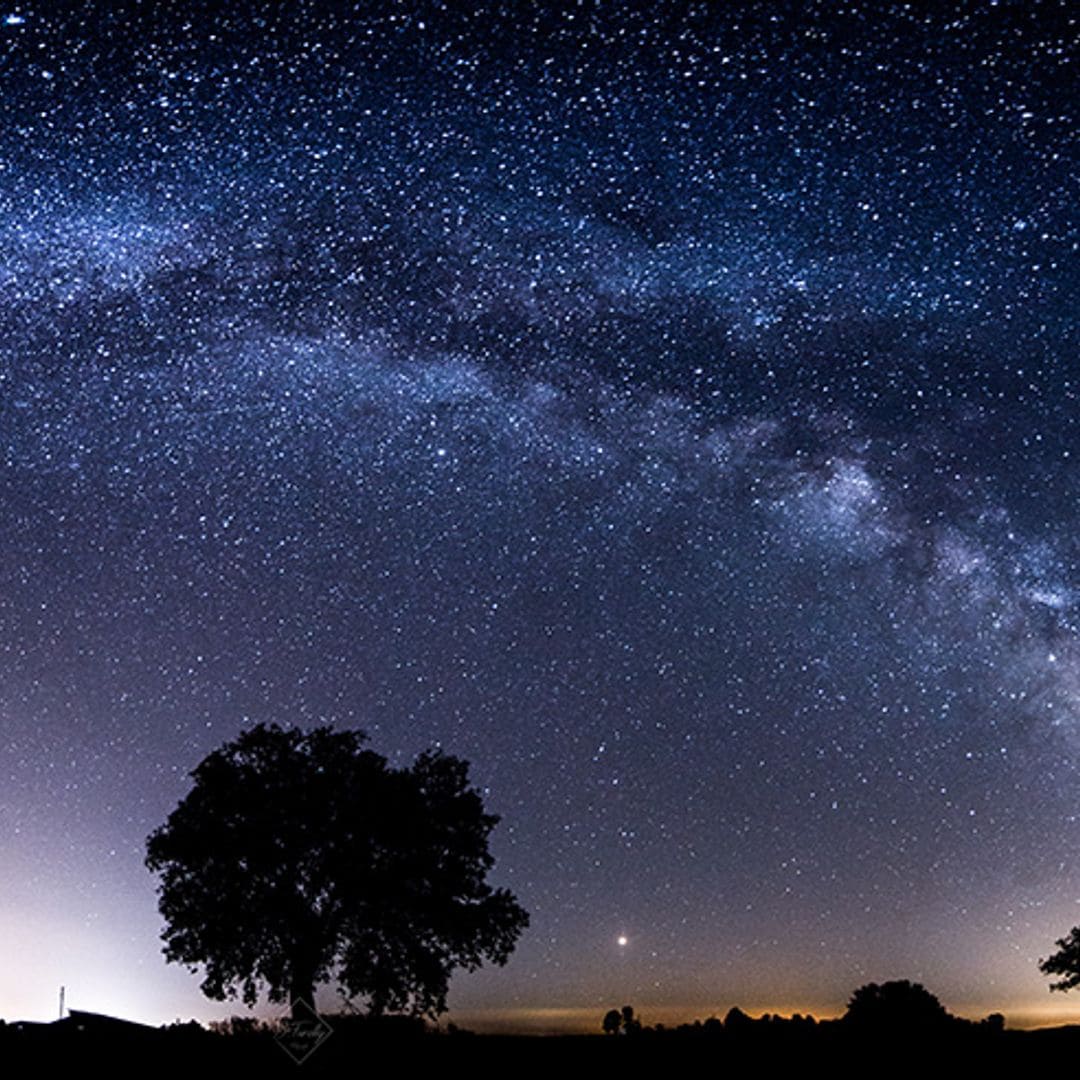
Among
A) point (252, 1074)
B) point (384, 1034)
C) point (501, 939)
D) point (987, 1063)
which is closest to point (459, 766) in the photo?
point (501, 939)

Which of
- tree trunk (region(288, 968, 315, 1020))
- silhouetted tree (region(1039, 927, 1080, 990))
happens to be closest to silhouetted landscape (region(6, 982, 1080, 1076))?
tree trunk (region(288, 968, 315, 1020))

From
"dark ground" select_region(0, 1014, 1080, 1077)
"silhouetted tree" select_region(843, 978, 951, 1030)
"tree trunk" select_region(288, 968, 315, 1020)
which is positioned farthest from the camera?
"tree trunk" select_region(288, 968, 315, 1020)

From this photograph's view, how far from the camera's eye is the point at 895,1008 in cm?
2780

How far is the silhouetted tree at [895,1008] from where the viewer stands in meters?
19.8

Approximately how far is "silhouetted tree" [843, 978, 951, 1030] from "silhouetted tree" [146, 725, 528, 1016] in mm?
11570

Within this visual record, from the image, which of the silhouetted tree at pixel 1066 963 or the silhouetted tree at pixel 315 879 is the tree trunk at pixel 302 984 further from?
the silhouetted tree at pixel 1066 963

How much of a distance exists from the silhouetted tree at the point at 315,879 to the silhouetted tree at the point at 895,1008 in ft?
38.0

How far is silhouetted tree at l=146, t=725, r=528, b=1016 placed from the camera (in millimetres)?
31391

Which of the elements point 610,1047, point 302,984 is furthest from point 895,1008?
point 302,984

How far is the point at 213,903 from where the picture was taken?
3130 cm

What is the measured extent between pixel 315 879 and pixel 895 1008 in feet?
51.8

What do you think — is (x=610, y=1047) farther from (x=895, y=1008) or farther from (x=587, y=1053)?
(x=895, y=1008)

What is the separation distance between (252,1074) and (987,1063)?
11.4 meters

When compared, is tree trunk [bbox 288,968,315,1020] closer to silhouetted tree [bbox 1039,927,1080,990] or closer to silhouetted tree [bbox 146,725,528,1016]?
silhouetted tree [bbox 146,725,528,1016]
